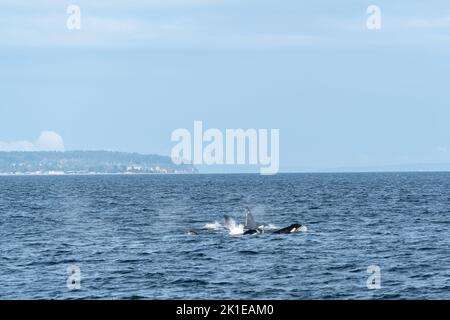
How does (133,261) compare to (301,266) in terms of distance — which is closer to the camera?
(301,266)

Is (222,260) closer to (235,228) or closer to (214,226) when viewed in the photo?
(235,228)

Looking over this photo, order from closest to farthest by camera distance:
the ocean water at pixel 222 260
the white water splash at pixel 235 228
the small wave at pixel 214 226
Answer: the ocean water at pixel 222 260, the white water splash at pixel 235 228, the small wave at pixel 214 226

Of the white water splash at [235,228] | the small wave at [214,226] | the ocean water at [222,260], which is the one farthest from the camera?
the small wave at [214,226]

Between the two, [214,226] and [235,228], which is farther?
[214,226]

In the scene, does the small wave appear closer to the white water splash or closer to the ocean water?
the ocean water

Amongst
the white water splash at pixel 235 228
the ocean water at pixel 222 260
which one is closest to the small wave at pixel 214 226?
the ocean water at pixel 222 260

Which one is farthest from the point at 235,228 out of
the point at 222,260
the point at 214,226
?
the point at 222,260

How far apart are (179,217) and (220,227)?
714 inches

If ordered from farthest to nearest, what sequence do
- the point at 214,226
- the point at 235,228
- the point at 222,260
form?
the point at 214,226, the point at 235,228, the point at 222,260

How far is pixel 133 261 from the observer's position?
4425 cm

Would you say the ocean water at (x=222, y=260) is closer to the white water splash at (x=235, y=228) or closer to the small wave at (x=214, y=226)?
the small wave at (x=214, y=226)
